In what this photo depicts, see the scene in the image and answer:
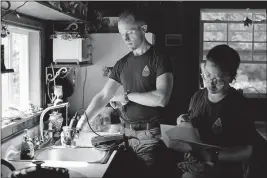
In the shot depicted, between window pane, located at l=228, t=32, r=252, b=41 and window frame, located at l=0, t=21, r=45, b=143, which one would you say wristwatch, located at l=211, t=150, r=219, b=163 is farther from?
window frame, located at l=0, t=21, r=45, b=143

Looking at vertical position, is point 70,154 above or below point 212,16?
below

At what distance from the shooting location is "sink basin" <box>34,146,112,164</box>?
1640mm

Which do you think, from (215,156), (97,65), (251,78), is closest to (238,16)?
(251,78)

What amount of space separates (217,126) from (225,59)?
0.24 metres

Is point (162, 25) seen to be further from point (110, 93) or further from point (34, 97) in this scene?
point (34, 97)

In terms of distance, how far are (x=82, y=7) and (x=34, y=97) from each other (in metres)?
0.51

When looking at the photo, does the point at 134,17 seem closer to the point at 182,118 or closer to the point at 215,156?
the point at 182,118

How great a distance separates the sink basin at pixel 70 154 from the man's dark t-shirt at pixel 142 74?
211 millimetres

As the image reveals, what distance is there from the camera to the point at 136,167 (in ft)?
5.41

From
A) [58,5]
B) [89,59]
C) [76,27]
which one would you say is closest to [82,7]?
[76,27]

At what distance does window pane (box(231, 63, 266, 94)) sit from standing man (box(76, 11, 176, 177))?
0.90 ft

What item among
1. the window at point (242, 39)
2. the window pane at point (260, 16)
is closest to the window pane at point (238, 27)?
the window at point (242, 39)

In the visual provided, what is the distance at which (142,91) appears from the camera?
153 centimetres

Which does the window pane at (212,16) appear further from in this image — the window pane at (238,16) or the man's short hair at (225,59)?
the man's short hair at (225,59)
